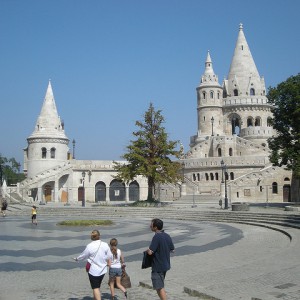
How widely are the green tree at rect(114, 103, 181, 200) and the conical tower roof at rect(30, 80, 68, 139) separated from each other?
2031 centimetres

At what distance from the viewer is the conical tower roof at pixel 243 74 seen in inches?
2985

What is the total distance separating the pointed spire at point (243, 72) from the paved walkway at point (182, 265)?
56.2 meters

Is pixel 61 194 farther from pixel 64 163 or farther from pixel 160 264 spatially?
pixel 160 264

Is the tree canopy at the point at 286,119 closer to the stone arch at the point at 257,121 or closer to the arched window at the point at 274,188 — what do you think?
the arched window at the point at 274,188

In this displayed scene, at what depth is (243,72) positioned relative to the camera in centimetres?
7675

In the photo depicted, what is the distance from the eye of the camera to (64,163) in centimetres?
5594

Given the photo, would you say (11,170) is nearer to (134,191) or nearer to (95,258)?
(134,191)

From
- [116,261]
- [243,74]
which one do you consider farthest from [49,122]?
[116,261]

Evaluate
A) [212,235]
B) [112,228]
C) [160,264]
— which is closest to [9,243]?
[112,228]

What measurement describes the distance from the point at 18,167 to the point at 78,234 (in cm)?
8593

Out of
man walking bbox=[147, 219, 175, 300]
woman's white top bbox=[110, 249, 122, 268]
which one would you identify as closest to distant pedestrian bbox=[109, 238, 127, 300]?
woman's white top bbox=[110, 249, 122, 268]

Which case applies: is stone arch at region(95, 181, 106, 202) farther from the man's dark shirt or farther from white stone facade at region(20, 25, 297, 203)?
the man's dark shirt

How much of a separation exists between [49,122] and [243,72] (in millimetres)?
33871

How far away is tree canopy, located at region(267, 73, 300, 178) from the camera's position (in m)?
35.3
